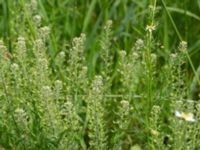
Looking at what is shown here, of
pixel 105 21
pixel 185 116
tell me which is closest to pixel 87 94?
pixel 185 116

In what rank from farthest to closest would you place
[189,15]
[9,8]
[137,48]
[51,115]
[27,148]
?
[189,15], [9,8], [137,48], [27,148], [51,115]

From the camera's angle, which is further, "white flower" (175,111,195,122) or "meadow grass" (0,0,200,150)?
"meadow grass" (0,0,200,150)

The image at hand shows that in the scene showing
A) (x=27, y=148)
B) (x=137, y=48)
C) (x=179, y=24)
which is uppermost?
(x=179, y=24)

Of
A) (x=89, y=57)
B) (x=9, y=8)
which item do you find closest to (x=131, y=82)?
(x=89, y=57)

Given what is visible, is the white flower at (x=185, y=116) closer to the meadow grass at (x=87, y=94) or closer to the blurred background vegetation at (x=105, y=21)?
the meadow grass at (x=87, y=94)

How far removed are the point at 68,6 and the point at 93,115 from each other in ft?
5.86

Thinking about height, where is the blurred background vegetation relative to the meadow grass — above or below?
above

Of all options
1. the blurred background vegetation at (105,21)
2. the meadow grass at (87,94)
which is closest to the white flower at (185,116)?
the meadow grass at (87,94)

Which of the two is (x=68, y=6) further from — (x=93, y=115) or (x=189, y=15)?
(x=93, y=115)

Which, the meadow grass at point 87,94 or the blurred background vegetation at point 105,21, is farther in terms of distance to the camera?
the blurred background vegetation at point 105,21

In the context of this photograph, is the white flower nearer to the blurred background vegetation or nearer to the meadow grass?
the meadow grass

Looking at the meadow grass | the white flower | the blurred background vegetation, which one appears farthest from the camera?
the blurred background vegetation

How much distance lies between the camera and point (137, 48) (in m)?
3.22

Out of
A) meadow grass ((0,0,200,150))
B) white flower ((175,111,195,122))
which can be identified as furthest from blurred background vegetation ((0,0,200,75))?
white flower ((175,111,195,122))
